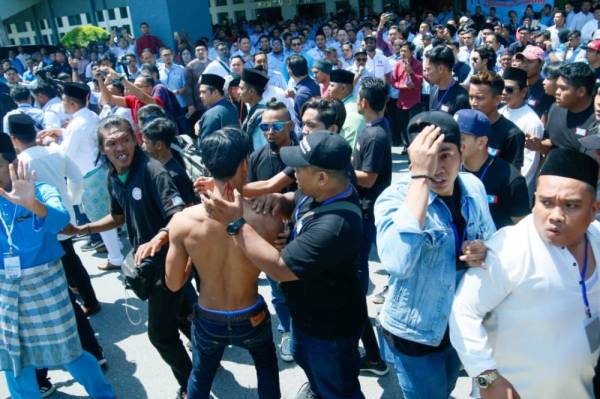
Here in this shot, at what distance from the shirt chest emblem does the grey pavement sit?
2.72 ft

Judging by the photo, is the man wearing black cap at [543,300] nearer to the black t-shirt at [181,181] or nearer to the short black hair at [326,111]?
the short black hair at [326,111]

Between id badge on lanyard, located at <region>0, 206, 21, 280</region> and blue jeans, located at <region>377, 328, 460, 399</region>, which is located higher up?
id badge on lanyard, located at <region>0, 206, 21, 280</region>

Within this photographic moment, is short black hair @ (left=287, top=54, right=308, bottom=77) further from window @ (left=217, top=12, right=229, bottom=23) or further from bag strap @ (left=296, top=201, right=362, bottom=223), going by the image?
window @ (left=217, top=12, right=229, bottom=23)

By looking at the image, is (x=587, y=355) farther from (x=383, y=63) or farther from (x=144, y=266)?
(x=383, y=63)

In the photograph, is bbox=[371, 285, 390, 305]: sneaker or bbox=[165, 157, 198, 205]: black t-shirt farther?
bbox=[371, 285, 390, 305]: sneaker

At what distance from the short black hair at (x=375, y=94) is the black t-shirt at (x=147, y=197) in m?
1.66

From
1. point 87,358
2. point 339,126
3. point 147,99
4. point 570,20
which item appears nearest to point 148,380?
point 87,358

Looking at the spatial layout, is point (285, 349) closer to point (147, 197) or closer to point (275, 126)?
point (147, 197)

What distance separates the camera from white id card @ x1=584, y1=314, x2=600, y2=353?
5.68ft

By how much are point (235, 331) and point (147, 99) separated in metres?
4.55

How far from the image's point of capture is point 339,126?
3.66 metres

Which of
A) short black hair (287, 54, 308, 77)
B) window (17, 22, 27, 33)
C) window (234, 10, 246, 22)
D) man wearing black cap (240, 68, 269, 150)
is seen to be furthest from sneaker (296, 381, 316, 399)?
window (17, 22, 27, 33)

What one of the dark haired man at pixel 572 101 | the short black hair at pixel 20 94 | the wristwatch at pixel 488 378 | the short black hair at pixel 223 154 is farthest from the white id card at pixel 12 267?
the short black hair at pixel 20 94

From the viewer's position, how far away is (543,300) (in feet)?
5.51
